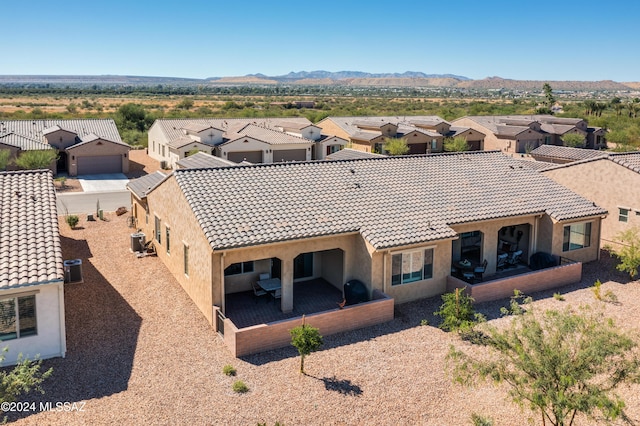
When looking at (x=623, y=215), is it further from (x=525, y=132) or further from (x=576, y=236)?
(x=525, y=132)

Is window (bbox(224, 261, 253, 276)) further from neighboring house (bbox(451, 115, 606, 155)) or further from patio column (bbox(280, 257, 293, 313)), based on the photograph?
neighboring house (bbox(451, 115, 606, 155))

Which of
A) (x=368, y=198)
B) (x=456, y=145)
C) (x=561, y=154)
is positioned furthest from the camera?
(x=456, y=145)

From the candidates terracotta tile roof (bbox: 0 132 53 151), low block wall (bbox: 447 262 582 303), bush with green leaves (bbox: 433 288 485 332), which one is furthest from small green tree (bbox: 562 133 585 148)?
terracotta tile roof (bbox: 0 132 53 151)

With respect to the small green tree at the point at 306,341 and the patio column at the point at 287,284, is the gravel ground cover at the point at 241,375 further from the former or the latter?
the patio column at the point at 287,284

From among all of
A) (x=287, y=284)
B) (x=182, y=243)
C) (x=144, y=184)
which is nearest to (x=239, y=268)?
(x=182, y=243)

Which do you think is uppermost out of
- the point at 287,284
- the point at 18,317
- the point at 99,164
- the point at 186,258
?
the point at 99,164

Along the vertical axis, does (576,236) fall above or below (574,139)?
below

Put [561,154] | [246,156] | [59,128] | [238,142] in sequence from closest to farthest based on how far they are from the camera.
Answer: [561,154] < [59,128] < [238,142] < [246,156]
